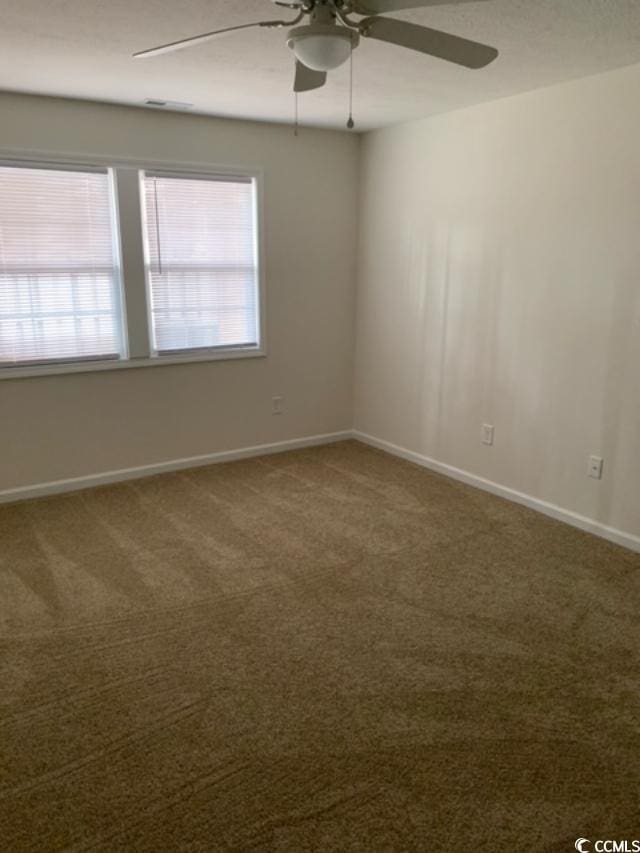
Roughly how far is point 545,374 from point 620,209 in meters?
0.98

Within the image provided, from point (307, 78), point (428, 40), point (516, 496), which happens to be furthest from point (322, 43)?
point (516, 496)

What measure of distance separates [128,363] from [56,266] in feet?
2.47

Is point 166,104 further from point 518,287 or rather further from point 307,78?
→ point 518,287

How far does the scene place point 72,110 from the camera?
12.3 ft

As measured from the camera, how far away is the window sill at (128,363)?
3.87 meters

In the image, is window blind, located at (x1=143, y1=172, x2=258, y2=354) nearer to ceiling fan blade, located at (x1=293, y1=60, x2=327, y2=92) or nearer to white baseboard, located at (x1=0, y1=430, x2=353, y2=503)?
white baseboard, located at (x1=0, y1=430, x2=353, y2=503)

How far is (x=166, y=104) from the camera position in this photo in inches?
151

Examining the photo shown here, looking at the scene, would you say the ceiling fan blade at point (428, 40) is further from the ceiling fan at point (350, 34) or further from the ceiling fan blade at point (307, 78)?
the ceiling fan blade at point (307, 78)

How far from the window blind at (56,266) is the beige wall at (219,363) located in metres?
0.17

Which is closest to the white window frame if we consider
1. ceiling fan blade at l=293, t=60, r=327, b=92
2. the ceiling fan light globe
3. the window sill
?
the window sill

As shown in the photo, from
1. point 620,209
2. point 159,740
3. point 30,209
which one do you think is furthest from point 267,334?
point 159,740

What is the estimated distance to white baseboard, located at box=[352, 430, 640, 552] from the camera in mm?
3438

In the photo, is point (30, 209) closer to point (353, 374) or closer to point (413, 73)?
point (413, 73)

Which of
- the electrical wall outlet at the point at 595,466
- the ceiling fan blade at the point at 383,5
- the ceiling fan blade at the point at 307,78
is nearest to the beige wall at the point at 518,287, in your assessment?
the electrical wall outlet at the point at 595,466
